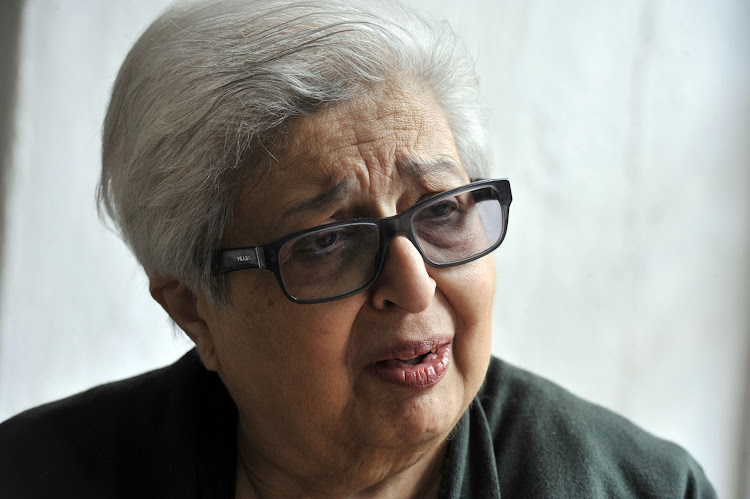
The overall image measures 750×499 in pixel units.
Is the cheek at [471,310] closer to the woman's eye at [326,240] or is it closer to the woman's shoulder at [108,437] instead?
the woman's eye at [326,240]

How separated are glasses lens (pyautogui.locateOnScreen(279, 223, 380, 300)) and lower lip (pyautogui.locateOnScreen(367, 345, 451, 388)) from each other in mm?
152

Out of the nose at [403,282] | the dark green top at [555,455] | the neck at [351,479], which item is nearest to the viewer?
the nose at [403,282]

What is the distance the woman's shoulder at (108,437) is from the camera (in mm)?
1578

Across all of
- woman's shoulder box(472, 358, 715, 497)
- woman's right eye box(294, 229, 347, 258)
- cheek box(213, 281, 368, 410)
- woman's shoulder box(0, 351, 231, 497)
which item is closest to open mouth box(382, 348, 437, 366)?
cheek box(213, 281, 368, 410)

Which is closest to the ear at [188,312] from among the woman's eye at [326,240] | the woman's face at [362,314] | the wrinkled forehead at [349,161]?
the woman's face at [362,314]

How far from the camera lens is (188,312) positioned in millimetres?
1532

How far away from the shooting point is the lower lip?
50.5 inches

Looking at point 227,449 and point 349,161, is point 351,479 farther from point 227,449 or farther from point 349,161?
point 349,161

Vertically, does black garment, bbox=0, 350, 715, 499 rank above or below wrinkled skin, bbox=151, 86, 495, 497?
below

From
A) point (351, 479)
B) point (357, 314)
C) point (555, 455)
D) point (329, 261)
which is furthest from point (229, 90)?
point (555, 455)

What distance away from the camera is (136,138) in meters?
1.44

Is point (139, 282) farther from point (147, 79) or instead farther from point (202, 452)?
point (147, 79)

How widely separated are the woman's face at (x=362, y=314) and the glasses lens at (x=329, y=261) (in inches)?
1.0

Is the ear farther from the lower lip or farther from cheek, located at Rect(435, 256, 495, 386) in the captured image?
cheek, located at Rect(435, 256, 495, 386)
